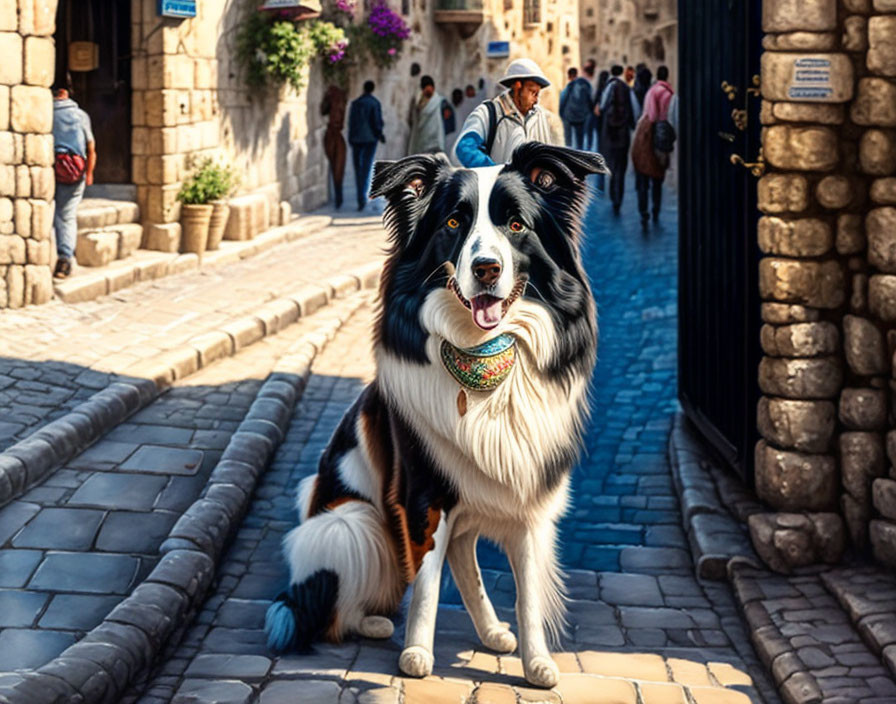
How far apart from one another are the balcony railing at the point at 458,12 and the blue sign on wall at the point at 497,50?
398cm

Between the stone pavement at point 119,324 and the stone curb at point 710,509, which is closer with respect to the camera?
the stone curb at point 710,509

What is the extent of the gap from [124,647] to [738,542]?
9.35 feet

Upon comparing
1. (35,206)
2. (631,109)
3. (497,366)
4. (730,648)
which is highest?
(631,109)

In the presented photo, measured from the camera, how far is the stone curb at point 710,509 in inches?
230

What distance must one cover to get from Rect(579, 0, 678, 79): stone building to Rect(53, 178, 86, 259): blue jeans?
109ft

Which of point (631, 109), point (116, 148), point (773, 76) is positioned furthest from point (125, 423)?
point (631, 109)

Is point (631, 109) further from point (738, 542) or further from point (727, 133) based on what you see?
point (738, 542)

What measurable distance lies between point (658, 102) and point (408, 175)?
9.93 meters

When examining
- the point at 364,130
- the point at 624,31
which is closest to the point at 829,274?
the point at 364,130

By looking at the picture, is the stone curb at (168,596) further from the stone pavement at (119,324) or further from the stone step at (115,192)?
the stone step at (115,192)

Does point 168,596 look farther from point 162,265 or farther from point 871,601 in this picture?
point 162,265

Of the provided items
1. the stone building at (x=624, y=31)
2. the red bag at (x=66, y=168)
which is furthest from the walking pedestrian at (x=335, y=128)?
the stone building at (x=624, y=31)

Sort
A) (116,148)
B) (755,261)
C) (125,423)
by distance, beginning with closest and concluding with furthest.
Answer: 1. (755,261)
2. (125,423)
3. (116,148)

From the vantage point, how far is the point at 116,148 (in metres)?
13.3
